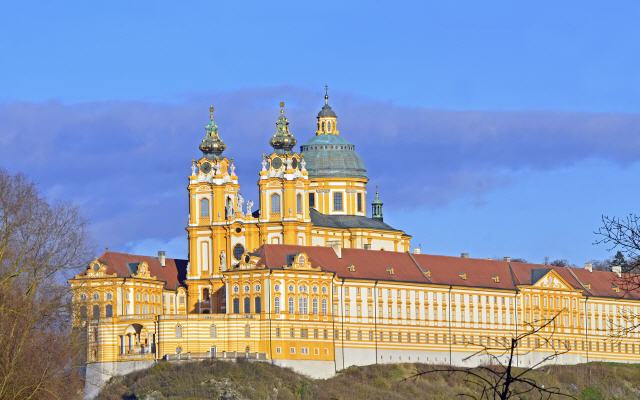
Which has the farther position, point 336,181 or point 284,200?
point 336,181

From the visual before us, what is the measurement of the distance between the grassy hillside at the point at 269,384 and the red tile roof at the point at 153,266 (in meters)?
13.0

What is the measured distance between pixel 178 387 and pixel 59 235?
53.5 metres

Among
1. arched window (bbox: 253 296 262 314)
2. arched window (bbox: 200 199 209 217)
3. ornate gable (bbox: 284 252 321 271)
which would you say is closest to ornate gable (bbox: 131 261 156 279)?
arched window (bbox: 200 199 209 217)

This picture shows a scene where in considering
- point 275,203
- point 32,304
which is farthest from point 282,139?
point 32,304

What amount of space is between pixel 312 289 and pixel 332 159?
71.7 feet

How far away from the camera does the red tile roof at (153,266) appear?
439ft

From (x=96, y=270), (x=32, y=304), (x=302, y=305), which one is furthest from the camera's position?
(x=96, y=270)

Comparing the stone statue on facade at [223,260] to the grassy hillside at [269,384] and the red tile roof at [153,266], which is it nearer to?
the red tile roof at [153,266]

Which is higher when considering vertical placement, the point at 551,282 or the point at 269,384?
the point at 551,282

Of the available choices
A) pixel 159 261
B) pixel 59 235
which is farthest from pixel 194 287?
pixel 59 235

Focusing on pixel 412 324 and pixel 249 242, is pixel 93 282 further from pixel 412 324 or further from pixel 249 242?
pixel 412 324

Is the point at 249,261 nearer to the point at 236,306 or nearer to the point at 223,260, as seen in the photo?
the point at 236,306

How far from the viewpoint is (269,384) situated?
118 metres

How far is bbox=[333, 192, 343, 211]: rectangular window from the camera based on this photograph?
481 feet
